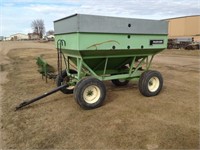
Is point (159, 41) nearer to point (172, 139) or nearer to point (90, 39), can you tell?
point (90, 39)

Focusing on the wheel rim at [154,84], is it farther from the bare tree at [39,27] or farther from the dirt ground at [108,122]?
the bare tree at [39,27]

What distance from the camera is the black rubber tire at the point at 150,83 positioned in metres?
5.36

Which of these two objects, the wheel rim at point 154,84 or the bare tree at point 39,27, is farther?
the bare tree at point 39,27

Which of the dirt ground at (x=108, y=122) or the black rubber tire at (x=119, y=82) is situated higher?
the black rubber tire at (x=119, y=82)

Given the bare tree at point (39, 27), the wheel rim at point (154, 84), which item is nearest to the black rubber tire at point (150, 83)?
the wheel rim at point (154, 84)

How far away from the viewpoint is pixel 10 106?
16.4 feet

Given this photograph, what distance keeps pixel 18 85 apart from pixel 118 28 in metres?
4.04

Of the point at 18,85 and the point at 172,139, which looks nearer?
the point at 172,139

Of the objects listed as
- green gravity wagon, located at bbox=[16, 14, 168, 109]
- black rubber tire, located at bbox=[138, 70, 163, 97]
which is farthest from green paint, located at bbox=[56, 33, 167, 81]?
black rubber tire, located at bbox=[138, 70, 163, 97]

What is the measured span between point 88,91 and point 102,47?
0.97 metres

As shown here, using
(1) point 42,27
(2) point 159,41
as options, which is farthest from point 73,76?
(1) point 42,27

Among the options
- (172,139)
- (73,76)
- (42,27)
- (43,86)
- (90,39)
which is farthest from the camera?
(42,27)

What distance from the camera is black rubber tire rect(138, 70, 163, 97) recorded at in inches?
211

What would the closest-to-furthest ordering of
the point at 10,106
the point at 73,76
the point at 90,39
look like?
the point at 90,39 → the point at 10,106 → the point at 73,76
